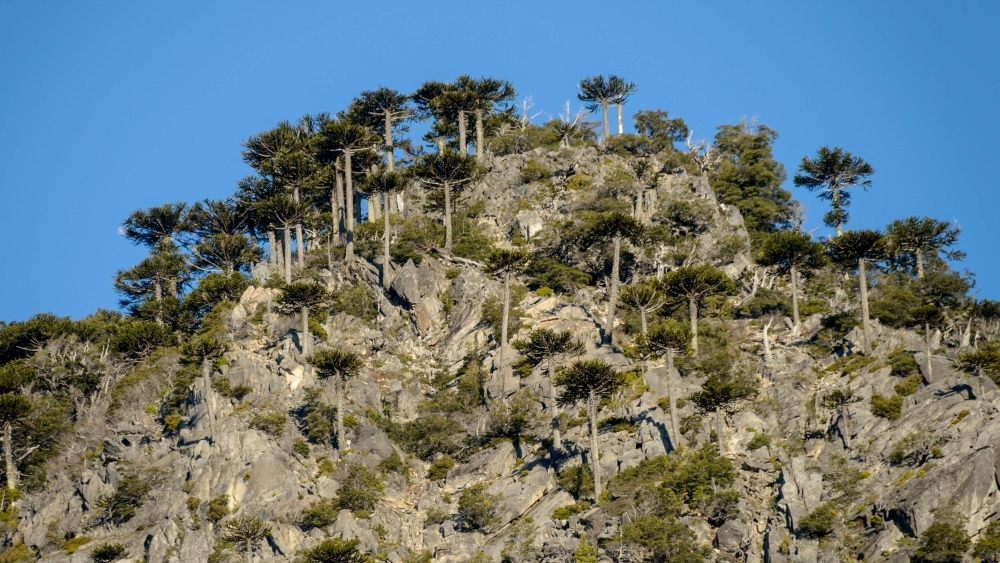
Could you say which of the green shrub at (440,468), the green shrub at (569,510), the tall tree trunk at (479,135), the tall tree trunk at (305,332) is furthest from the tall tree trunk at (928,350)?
the tall tree trunk at (479,135)

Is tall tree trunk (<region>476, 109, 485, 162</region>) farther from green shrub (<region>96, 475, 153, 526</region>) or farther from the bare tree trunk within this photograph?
green shrub (<region>96, 475, 153, 526</region>)

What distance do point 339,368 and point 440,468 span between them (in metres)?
8.53

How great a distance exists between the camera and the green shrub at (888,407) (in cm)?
6372

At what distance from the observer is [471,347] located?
80500 millimetres

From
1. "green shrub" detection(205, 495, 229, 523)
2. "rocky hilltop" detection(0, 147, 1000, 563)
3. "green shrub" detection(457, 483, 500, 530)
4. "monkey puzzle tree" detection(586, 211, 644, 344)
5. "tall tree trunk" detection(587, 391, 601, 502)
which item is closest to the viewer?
"rocky hilltop" detection(0, 147, 1000, 563)

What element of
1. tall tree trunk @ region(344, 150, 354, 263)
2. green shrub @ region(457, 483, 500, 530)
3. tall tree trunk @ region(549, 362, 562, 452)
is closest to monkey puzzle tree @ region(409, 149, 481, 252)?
tall tree trunk @ region(344, 150, 354, 263)

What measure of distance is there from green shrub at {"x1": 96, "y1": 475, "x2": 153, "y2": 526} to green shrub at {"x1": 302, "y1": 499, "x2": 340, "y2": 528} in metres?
10.0

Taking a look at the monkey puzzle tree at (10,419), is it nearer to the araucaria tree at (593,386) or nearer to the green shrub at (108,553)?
the green shrub at (108,553)

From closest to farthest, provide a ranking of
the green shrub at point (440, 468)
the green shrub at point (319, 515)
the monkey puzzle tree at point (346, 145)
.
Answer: the green shrub at point (319, 515) < the green shrub at point (440, 468) < the monkey puzzle tree at point (346, 145)

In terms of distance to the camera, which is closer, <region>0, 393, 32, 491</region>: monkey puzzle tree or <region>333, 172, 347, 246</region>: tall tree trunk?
<region>0, 393, 32, 491</region>: monkey puzzle tree

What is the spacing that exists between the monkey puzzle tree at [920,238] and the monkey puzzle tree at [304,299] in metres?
38.1

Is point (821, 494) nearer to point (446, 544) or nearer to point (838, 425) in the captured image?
point (838, 425)

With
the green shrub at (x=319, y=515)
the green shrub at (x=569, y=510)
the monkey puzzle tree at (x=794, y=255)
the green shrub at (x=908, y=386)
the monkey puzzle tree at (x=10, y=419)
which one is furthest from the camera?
the monkey puzzle tree at (x=794, y=255)

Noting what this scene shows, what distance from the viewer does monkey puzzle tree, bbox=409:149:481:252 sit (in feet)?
293
